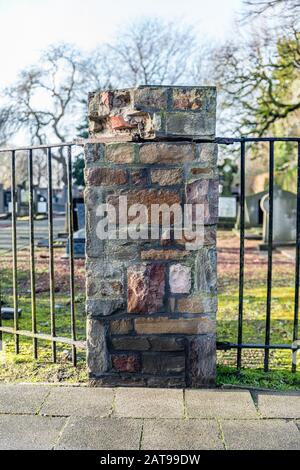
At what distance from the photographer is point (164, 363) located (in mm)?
2912

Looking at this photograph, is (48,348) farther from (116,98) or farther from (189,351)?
(116,98)

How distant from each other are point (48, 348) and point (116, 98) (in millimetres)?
2051

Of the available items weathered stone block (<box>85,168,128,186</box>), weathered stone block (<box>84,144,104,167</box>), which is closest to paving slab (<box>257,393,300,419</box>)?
weathered stone block (<box>85,168,128,186</box>)

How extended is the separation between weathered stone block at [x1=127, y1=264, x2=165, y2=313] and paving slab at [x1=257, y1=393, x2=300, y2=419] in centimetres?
81

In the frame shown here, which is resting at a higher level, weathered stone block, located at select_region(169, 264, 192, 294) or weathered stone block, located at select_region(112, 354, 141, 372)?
weathered stone block, located at select_region(169, 264, 192, 294)

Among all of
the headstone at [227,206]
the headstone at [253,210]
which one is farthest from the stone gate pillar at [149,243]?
the headstone at [253,210]

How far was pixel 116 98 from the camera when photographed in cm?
284

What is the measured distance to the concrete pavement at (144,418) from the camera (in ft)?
7.48

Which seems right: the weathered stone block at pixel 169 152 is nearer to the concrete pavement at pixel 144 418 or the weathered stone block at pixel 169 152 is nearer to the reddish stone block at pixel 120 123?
the reddish stone block at pixel 120 123

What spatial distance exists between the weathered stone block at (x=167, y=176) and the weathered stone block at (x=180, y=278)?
509 millimetres

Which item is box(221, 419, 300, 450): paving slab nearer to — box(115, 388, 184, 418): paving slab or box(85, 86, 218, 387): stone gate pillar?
box(115, 388, 184, 418): paving slab

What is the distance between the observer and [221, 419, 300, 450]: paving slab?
2.25 metres

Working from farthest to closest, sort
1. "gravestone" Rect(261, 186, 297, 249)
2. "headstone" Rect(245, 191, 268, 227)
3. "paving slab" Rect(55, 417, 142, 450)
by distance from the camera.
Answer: "headstone" Rect(245, 191, 268, 227) → "gravestone" Rect(261, 186, 297, 249) → "paving slab" Rect(55, 417, 142, 450)
